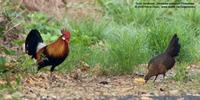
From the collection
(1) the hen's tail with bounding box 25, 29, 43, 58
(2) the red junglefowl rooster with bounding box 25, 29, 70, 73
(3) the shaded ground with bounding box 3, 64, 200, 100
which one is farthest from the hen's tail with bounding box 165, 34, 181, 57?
(1) the hen's tail with bounding box 25, 29, 43, 58

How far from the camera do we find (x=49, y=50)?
266 inches

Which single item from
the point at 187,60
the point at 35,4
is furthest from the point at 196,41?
the point at 35,4

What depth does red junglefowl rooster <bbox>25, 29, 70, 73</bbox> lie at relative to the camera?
666 cm

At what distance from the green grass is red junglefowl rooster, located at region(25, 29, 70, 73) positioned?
383 mm

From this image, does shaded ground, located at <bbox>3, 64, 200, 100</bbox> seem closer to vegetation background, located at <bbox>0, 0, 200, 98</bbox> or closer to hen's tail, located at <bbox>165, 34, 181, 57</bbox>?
vegetation background, located at <bbox>0, 0, 200, 98</bbox>

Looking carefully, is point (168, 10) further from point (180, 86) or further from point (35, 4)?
point (180, 86)

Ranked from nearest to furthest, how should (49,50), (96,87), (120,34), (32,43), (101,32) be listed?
(96,87)
(49,50)
(32,43)
(120,34)
(101,32)

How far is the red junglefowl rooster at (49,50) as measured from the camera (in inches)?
262

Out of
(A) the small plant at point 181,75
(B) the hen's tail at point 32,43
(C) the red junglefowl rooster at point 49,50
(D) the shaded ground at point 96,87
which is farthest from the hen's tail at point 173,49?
(B) the hen's tail at point 32,43

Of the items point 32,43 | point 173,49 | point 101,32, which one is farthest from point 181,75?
point 101,32

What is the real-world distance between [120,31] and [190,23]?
7.27ft

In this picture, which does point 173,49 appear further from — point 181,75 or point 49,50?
point 49,50

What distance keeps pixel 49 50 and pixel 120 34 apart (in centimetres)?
151

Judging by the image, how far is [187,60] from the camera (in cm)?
824
